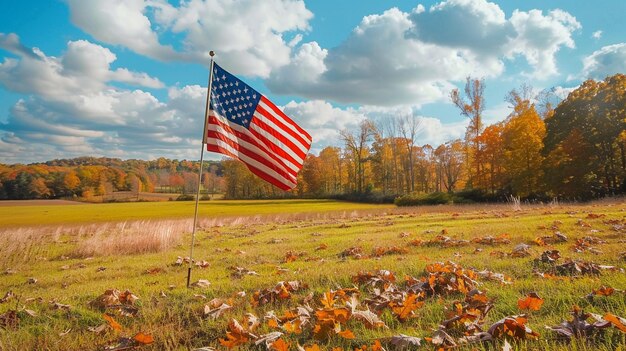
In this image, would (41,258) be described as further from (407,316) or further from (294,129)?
(407,316)

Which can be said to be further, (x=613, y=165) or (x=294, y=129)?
(x=613, y=165)

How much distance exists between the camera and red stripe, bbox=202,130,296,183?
642 centimetres

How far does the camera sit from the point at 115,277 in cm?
741

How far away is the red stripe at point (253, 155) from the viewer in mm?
6418

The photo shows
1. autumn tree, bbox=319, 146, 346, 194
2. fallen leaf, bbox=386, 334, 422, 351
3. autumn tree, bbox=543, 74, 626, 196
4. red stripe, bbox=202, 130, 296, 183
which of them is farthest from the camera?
autumn tree, bbox=319, 146, 346, 194

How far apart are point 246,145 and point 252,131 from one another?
292 millimetres

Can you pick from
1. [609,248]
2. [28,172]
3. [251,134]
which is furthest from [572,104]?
[28,172]

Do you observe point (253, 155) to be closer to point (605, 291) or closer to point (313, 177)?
point (605, 291)

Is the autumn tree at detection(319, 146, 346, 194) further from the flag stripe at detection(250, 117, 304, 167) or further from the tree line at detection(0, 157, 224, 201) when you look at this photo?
the flag stripe at detection(250, 117, 304, 167)

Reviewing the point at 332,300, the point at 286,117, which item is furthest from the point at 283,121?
the point at 332,300

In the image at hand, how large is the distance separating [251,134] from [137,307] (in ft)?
11.3

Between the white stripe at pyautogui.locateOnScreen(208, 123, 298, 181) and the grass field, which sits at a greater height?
the white stripe at pyautogui.locateOnScreen(208, 123, 298, 181)

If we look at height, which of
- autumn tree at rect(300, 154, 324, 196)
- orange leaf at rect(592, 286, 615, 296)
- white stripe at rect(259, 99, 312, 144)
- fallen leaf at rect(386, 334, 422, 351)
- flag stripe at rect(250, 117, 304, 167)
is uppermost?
autumn tree at rect(300, 154, 324, 196)

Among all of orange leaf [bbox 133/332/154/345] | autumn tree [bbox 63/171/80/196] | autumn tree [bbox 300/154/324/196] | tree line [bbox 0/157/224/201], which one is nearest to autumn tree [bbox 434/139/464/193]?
autumn tree [bbox 300/154/324/196]
